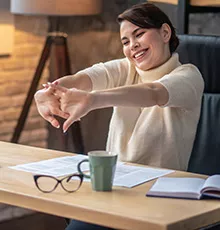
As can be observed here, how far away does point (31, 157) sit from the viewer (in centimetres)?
233

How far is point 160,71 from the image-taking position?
96.2 inches

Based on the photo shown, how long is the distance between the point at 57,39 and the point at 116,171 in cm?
212

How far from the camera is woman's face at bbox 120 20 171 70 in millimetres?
2439

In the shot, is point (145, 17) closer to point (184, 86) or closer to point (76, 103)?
point (184, 86)

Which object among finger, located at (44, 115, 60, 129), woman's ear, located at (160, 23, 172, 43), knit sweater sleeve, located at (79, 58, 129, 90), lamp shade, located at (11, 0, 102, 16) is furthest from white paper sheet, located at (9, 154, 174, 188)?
lamp shade, located at (11, 0, 102, 16)

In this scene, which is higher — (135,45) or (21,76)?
(135,45)

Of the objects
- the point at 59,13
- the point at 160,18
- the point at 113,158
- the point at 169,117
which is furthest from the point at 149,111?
the point at 59,13

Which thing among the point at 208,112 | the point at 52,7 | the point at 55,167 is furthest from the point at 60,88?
the point at 52,7

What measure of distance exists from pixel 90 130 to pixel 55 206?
8.77 ft

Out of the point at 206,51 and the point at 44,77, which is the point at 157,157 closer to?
the point at 206,51

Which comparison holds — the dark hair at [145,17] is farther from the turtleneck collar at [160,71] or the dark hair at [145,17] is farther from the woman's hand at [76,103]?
the woman's hand at [76,103]

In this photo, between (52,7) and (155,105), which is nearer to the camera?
(155,105)

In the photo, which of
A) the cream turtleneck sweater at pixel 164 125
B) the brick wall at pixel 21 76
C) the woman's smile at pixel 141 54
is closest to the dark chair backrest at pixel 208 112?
the cream turtleneck sweater at pixel 164 125

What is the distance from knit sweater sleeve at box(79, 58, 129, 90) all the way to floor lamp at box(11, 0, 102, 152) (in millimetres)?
1430
